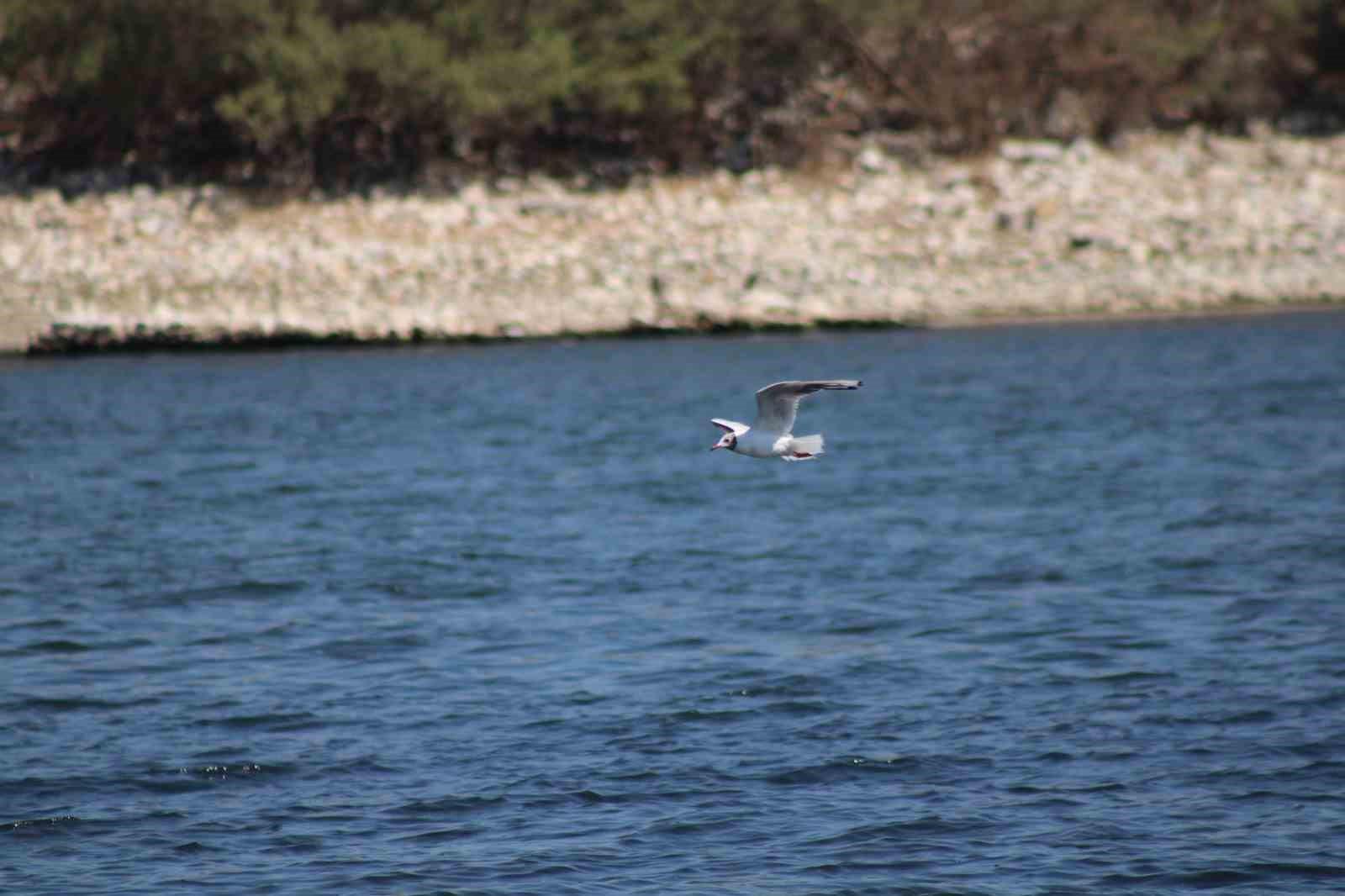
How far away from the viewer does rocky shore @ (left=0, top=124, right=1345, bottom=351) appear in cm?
3303

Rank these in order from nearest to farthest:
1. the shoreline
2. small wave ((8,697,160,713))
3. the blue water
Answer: the blue water → small wave ((8,697,160,713)) → the shoreline

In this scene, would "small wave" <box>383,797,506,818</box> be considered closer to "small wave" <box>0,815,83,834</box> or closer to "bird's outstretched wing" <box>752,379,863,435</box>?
"small wave" <box>0,815,83,834</box>

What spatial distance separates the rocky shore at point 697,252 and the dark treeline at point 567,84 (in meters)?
1.57

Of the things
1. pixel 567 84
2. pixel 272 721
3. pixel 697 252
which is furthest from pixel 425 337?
pixel 272 721

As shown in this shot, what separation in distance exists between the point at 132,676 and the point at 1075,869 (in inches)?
290

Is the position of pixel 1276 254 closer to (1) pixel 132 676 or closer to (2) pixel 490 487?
(2) pixel 490 487

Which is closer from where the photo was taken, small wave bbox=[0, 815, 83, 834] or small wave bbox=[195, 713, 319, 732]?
small wave bbox=[0, 815, 83, 834]

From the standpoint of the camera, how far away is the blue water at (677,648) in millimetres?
10031

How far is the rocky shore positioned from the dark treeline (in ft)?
5.16

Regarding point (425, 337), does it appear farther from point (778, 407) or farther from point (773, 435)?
point (778, 407)

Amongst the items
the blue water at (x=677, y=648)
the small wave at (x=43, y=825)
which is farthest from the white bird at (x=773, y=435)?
the small wave at (x=43, y=825)

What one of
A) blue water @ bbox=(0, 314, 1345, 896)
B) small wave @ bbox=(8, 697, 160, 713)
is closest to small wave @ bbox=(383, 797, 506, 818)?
blue water @ bbox=(0, 314, 1345, 896)

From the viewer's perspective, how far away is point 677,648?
46.3ft

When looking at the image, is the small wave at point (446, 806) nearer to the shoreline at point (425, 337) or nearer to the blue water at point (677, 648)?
the blue water at point (677, 648)
